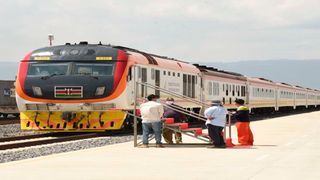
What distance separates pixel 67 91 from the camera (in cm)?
2294

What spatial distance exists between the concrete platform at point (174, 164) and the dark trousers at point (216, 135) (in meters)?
0.53

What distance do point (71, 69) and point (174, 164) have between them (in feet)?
38.7

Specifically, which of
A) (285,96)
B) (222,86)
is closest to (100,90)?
(222,86)

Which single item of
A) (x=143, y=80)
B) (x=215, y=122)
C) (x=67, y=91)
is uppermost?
(x=143, y=80)

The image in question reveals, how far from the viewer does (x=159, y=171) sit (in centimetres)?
1084

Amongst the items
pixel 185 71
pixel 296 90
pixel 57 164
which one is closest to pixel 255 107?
pixel 185 71

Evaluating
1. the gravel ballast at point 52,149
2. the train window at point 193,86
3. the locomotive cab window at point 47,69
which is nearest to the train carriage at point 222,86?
the train window at point 193,86

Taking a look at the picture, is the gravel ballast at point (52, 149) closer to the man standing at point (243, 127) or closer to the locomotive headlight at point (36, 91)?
the locomotive headlight at point (36, 91)

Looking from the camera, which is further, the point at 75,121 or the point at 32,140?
the point at 75,121

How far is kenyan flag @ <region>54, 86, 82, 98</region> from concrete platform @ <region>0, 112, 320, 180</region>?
6.99m

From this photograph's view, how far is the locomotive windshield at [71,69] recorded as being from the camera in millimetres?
23172

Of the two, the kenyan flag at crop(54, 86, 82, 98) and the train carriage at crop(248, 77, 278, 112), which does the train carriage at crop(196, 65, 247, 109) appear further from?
the kenyan flag at crop(54, 86, 82, 98)

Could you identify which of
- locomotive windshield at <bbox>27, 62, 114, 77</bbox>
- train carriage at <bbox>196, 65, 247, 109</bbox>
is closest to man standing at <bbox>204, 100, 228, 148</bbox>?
locomotive windshield at <bbox>27, 62, 114, 77</bbox>

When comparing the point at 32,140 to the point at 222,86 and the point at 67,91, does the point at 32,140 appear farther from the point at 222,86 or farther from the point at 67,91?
the point at 222,86
